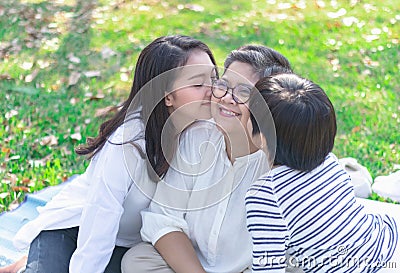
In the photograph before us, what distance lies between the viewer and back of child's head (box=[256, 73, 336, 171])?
2.19 meters

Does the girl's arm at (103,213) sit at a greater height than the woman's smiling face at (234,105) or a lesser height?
lesser

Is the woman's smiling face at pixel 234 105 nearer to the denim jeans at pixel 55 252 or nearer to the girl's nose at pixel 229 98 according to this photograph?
the girl's nose at pixel 229 98

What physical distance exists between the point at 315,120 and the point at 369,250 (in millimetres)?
552

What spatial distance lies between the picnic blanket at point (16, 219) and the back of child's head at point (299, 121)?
1.51 meters

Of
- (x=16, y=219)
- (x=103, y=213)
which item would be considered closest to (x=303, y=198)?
(x=103, y=213)

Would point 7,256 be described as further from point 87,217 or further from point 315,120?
point 315,120

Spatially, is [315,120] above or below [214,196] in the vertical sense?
above

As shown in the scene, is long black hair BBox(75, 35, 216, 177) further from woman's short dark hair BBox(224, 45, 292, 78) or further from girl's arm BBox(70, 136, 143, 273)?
woman's short dark hair BBox(224, 45, 292, 78)

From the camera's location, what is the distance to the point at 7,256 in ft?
10.1

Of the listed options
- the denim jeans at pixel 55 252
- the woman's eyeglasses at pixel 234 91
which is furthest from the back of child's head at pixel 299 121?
the denim jeans at pixel 55 252

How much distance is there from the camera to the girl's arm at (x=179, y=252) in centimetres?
244

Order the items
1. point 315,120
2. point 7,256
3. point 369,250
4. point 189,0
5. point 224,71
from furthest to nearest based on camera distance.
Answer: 1. point 189,0
2. point 7,256
3. point 224,71
4. point 369,250
5. point 315,120

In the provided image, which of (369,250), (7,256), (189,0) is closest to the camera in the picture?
(369,250)

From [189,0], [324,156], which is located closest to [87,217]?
[324,156]
